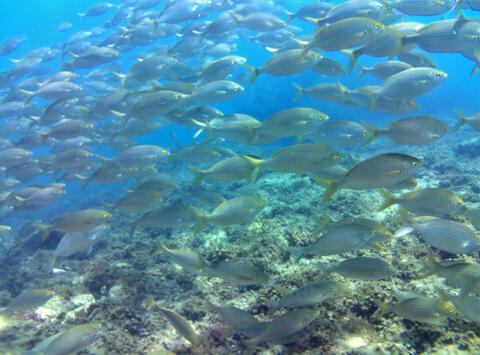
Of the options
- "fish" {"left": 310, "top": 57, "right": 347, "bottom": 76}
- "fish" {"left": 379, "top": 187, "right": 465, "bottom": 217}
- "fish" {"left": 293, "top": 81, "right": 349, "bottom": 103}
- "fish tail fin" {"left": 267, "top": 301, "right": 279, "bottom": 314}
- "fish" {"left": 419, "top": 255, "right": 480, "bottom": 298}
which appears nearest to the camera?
"fish" {"left": 419, "top": 255, "right": 480, "bottom": 298}

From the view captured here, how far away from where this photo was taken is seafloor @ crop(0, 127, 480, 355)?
285cm

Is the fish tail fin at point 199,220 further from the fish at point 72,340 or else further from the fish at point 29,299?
the fish at point 29,299

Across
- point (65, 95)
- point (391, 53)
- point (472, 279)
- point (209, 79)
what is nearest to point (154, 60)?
point (209, 79)

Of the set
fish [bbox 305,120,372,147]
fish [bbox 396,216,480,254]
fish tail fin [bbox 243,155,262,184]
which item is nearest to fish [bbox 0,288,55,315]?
fish tail fin [bbox 243,155,262,184]

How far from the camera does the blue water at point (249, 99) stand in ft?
53.1

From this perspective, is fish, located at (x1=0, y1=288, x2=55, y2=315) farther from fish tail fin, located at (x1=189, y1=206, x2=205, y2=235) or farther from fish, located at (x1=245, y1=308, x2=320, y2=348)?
fish, located at (x1=245, y1=308, x2=320, y2=348)

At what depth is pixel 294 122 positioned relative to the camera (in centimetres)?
430

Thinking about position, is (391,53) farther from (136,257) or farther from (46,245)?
(46,245)

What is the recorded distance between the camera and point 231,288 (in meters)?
4.42

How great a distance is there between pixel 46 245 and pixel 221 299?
7.01 metres

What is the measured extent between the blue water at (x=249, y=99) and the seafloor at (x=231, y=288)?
3.08m

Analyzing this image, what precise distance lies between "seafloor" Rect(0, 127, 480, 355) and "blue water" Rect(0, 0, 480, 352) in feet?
10.1

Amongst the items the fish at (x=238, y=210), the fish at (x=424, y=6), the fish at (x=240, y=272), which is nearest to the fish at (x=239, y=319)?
the fish at (x=240, y=272)

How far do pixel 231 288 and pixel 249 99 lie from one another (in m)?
23.2
